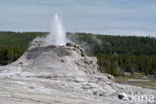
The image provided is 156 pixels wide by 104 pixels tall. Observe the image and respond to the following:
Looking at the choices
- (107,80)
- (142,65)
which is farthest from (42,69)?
(142,65)

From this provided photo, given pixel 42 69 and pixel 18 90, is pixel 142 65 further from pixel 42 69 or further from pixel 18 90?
pixel 18 90

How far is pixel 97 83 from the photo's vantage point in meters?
27.6

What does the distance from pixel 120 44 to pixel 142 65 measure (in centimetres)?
7272

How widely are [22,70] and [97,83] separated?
Result: 279 inches

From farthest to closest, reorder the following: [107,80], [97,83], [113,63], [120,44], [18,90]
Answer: [120,44] < [113,63] < [107,80] < [97,83] < [18,90]

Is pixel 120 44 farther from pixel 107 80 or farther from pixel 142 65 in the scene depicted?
pixel 107 80

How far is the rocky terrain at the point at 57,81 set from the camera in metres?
21.4

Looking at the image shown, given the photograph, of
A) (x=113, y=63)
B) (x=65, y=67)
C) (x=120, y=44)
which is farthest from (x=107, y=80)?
(x=120, y=44)

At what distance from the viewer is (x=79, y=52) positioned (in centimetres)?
3294

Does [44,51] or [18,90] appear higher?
[44,51]

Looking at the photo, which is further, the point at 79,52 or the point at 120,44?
Result: the point at 120,44

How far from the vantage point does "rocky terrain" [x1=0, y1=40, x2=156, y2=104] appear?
2139cm

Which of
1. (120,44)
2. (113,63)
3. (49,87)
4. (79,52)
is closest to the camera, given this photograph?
(49,87)

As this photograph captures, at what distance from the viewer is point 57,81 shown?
26.3 metres
